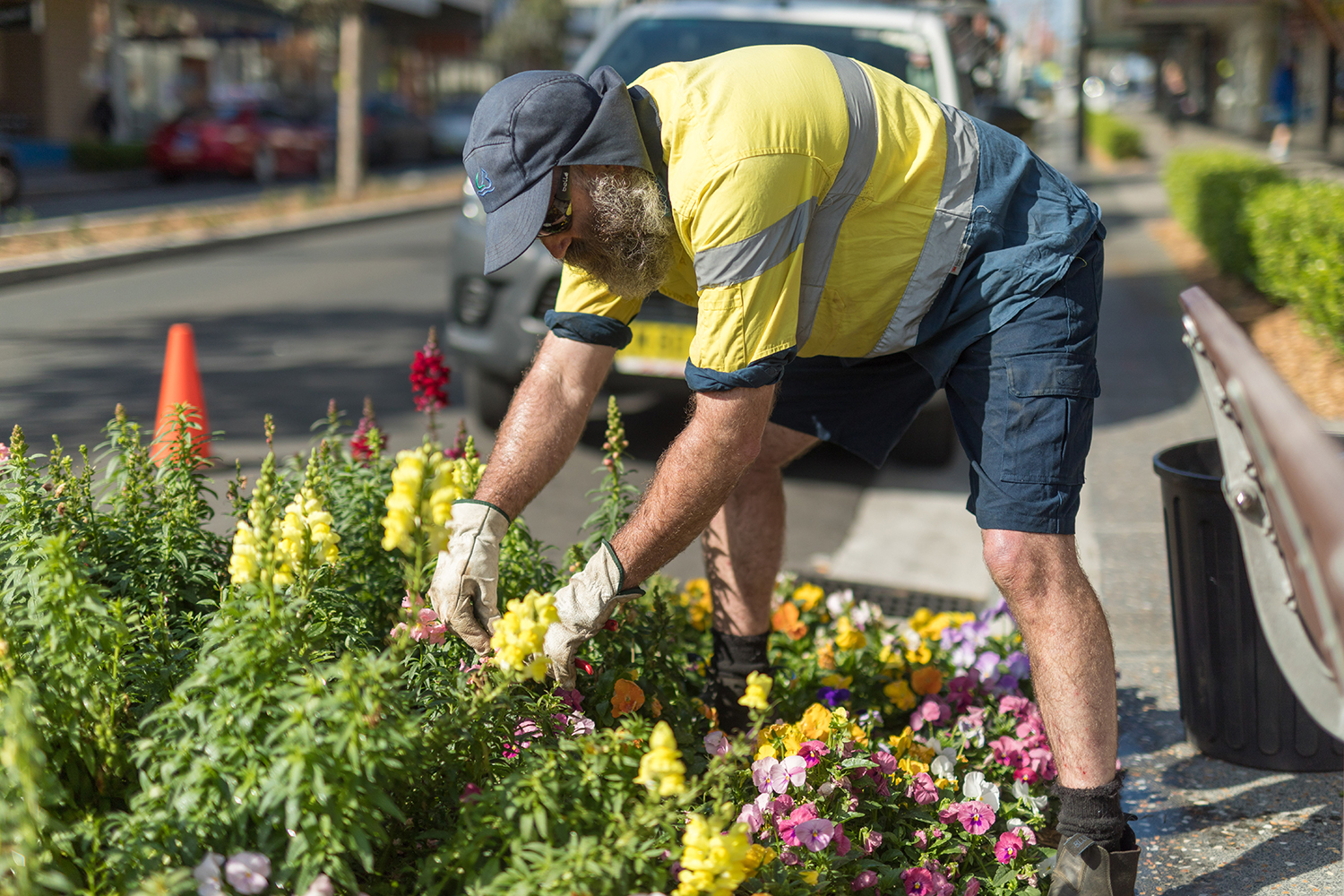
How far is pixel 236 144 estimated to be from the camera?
71.0 feet

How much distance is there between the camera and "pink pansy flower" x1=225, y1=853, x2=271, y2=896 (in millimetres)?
1614

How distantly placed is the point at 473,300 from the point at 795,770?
4061mm

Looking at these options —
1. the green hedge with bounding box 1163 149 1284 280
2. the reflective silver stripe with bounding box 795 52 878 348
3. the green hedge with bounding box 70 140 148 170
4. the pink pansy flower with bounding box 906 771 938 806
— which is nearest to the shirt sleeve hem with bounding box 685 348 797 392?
the reflective silver stripe with bounding box 795 52 878 348

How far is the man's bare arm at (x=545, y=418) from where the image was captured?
8.30ft

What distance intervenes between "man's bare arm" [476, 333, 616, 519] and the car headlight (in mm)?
3207

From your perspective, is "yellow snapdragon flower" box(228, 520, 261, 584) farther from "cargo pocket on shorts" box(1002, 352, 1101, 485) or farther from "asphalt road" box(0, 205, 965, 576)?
"asphalt road" box(0, 205, 965, 576)

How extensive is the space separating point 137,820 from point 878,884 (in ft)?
4.14

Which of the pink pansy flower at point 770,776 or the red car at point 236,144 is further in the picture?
the red car at point 236,144

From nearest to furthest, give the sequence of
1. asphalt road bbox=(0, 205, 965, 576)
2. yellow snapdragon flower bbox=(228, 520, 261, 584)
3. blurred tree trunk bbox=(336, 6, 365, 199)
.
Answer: yellow snapdragon flower bbox=(228, 520, 261, 584) → asphalt road bbox=(0, 205, 965, 576) → blurred tree trunk bbox=(336, 6, 365, 199)

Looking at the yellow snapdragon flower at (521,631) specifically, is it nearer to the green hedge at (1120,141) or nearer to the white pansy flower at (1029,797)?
the white pansy flower at (1029,797)

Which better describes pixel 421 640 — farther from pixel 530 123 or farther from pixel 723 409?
pixel 530 123

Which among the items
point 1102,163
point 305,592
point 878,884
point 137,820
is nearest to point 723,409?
point 305,592

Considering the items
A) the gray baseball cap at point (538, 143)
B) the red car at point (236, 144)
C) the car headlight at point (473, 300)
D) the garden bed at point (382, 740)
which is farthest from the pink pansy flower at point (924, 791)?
the red car at point (236, 144)

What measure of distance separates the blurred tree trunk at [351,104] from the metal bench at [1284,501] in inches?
689
